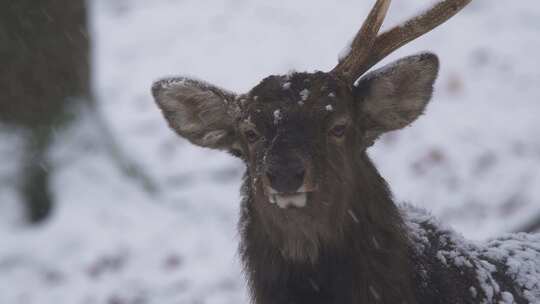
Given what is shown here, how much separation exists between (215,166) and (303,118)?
703cm

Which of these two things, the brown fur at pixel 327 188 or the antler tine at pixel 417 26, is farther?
the antler tine at pixel 417 26

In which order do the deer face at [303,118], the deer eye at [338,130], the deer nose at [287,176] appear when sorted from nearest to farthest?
the deer nose at [287,176] < the deer face at [303,118] < the deer eye at [338,130]

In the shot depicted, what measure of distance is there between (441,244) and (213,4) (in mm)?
13838

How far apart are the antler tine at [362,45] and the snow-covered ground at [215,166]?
2073 mm

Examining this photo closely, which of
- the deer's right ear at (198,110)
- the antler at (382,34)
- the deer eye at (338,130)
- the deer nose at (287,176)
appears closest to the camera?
the deer nose at (287,176)

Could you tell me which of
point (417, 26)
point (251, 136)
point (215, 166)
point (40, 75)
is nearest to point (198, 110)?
point (251, 136)

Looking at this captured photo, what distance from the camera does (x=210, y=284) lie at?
7.75 m

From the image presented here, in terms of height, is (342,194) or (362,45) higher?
(362,45)

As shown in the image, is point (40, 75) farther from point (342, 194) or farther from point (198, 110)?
point (342, 194)

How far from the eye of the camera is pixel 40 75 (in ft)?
29.4

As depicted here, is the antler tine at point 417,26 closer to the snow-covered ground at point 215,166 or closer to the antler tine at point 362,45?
the antler tine at point 362,45

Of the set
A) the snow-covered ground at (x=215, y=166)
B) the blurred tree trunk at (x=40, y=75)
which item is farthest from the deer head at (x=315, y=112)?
the blurred tree trunk at (x=40, y=75)

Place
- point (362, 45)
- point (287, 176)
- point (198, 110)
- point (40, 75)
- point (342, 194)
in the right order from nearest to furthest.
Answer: point (287, 176) < point (342, 194) < point (362, 45) < point (198, 110) < point (40, 75)

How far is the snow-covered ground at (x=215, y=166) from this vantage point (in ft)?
27.3
